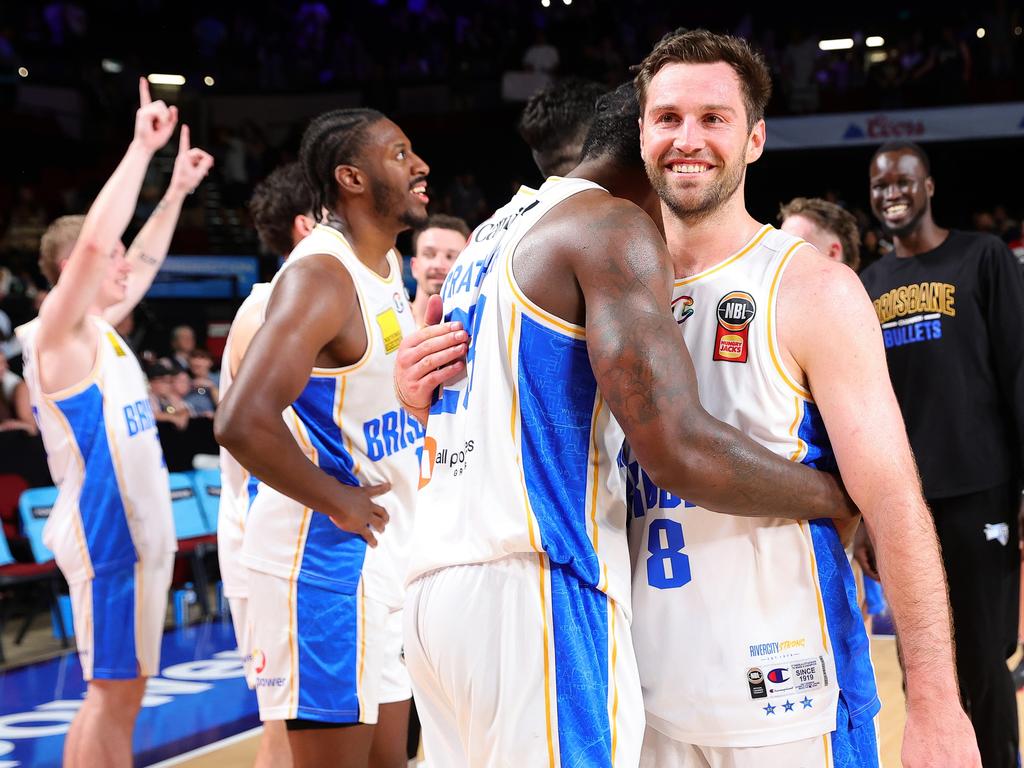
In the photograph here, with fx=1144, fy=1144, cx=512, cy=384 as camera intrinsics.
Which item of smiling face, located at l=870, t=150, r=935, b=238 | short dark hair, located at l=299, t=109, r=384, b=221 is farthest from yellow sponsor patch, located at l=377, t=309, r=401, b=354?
smiling face, located at l=870, t=150, r=935, b=238

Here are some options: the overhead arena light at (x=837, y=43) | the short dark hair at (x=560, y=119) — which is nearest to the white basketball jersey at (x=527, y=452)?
the short dark hair at (x=560, y=119)

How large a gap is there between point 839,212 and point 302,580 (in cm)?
283

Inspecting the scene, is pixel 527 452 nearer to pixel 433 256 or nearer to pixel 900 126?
pixel 433 256

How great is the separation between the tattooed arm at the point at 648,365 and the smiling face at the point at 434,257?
329 centimetres

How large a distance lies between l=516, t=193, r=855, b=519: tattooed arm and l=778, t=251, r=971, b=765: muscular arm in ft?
0.41

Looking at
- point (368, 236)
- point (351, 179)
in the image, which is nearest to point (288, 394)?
point (368, 236)

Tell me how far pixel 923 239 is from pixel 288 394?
239cm

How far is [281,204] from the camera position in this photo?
4.36 meters

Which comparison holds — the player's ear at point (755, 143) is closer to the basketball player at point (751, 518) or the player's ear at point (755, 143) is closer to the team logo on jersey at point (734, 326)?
the basketball player at point (751, 518)

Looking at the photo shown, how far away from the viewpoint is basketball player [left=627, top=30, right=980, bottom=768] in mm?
1978

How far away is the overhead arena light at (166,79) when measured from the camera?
17.8 m

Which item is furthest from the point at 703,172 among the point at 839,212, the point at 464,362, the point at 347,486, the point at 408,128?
the point at 408,128

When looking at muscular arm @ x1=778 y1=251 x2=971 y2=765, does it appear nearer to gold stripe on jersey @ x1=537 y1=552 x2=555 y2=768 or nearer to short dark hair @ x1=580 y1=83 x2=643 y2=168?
short dark hair @ x1=580 y1=83 x2=643 y2=168

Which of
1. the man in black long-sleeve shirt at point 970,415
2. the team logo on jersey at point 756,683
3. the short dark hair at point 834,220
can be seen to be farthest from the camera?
the short dark hair at point 834,220
